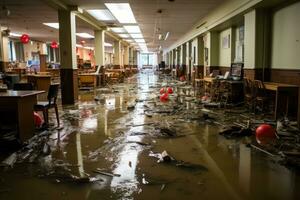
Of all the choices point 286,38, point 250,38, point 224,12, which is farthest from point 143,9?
point 286,38

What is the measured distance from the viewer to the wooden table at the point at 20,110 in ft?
16.2

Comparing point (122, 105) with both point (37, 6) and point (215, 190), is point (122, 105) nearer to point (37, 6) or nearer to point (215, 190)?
point (37, 6)

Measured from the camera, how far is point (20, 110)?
199 inches

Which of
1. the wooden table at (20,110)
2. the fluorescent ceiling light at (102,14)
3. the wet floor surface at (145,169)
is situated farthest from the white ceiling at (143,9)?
the wet floor surface at (145,169)

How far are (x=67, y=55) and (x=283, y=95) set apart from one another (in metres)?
7.12

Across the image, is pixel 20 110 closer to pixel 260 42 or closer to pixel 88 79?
pixel 260 42

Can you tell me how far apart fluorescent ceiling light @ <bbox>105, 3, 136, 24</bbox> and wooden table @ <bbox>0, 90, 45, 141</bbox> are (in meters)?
6.15

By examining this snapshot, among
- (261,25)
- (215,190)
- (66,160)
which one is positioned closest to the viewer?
(215,190)

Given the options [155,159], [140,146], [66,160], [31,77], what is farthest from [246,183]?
[31,77]

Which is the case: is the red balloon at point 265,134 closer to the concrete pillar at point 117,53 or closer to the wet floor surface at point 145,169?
the wet floor surface at point 145,169

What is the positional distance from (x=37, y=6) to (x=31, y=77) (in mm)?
3200

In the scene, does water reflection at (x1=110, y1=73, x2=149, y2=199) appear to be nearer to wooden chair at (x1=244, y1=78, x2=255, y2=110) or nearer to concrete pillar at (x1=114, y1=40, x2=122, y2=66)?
wooden chair at (x1=244, y1=78, x2=255, y2=110)

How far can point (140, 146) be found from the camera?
5.02m

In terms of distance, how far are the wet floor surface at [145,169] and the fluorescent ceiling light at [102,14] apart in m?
6.99
